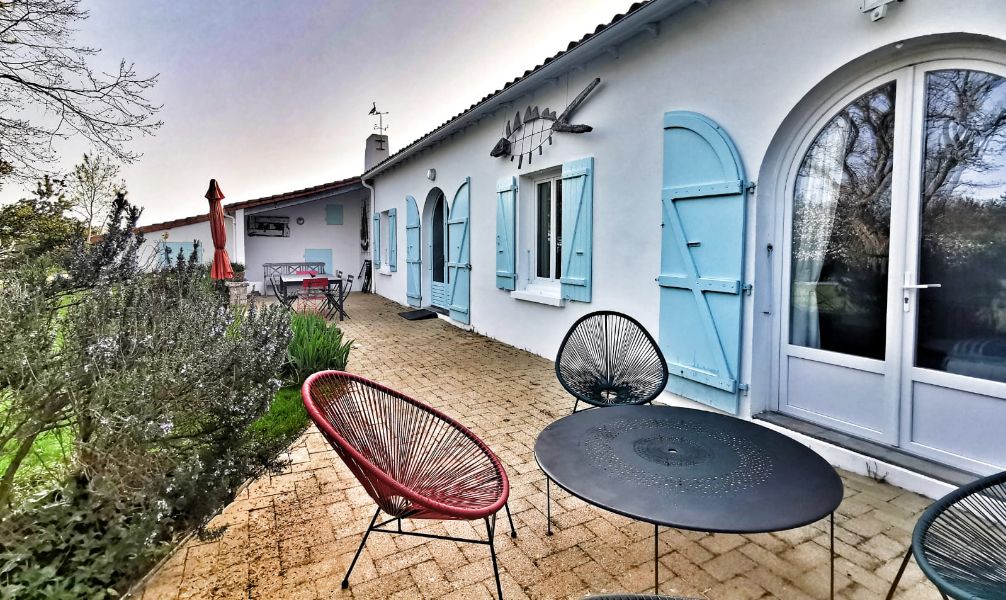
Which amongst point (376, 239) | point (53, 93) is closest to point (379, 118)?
point (376, 239)

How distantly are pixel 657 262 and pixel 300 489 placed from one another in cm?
301

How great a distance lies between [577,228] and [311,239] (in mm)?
10664

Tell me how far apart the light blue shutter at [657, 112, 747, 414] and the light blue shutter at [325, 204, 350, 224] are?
463 inches

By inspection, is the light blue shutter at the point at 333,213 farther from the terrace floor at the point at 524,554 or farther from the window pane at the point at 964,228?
the window pane at the point at 964,228

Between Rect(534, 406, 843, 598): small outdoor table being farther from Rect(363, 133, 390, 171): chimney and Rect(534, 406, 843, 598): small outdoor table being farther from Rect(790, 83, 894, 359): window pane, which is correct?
Rect(363, 133, 390, 171): chimney

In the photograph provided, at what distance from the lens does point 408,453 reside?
207cm

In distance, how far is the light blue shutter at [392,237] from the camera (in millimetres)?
10523

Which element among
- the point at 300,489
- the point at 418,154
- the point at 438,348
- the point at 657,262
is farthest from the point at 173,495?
the point at 418,154

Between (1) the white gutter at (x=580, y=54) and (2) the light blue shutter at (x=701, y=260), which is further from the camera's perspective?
(1) the white gutter at (x=580, y=54)

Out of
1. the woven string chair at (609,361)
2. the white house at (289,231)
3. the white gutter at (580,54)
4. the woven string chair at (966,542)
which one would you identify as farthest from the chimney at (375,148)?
the woven string chair at (966,542)

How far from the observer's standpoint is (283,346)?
269 centimetres

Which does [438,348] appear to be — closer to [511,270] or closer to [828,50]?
[511,270]

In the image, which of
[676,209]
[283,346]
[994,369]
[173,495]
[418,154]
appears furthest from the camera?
[418,154]

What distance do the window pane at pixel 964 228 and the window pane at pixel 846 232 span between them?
19cm
